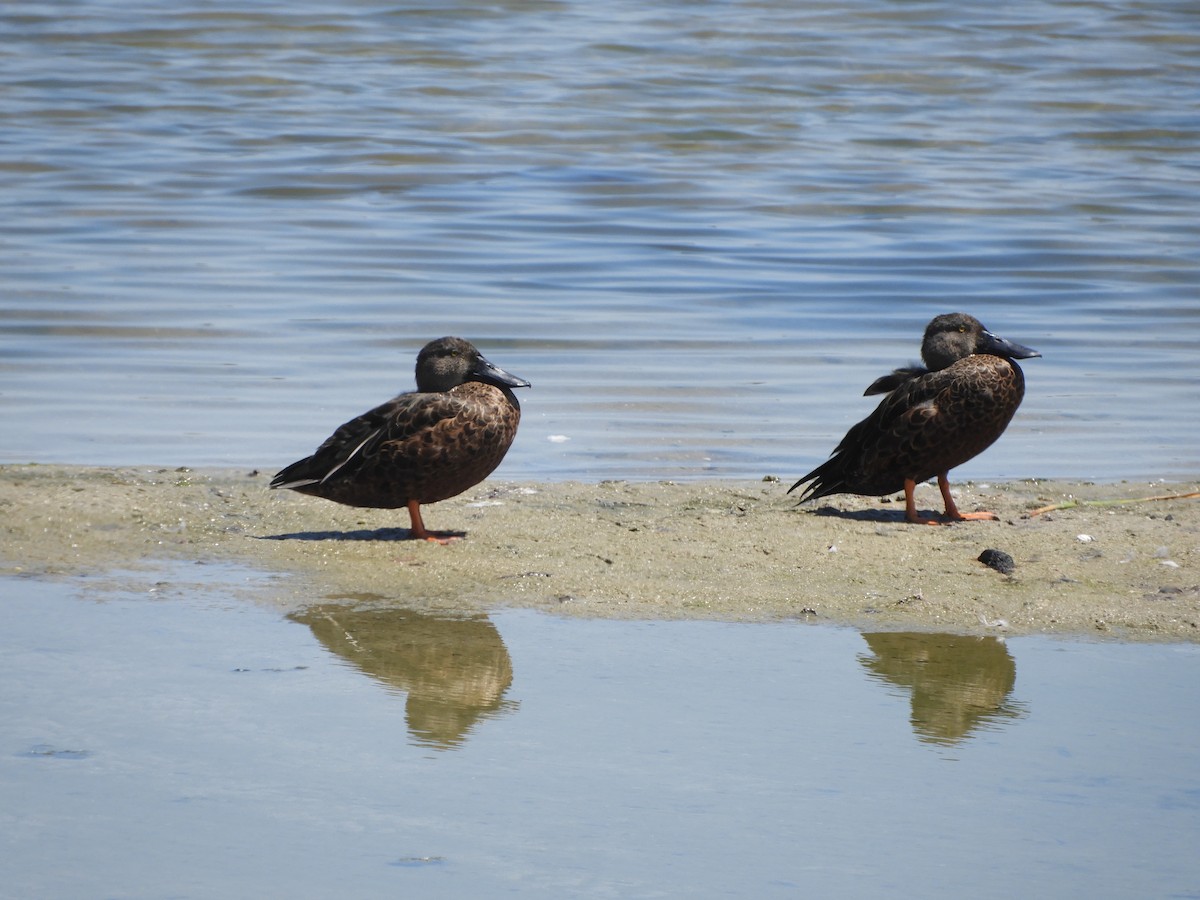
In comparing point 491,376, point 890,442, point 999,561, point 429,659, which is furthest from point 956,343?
point 429,659

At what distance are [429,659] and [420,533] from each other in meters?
1.55

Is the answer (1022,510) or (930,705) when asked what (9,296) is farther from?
(930,705)

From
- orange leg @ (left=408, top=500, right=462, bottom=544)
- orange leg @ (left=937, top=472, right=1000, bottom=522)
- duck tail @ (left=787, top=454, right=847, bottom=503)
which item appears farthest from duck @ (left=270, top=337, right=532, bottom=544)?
orange leg @ (left=937, top=472, right=1000, bottom=522)

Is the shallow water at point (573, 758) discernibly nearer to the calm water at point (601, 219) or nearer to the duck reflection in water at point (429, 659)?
the duck reflection in water at point (429, 659)

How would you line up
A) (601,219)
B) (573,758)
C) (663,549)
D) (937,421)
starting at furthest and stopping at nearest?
(601,219) → (937,421) → (663,549) → (573,758)

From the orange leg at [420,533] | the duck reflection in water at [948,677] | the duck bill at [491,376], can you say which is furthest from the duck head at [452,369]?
the duck reflection in water at [948,677]

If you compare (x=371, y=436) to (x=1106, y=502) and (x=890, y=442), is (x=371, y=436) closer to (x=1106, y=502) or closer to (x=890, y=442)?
(x=890, y=442)

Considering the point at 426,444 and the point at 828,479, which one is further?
the point at 828,479

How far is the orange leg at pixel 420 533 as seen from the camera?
6043 millimetres

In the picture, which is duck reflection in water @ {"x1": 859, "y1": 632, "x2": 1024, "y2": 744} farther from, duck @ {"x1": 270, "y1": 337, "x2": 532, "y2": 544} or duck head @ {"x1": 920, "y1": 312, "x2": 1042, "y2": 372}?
duck head @ {"x1": 920, "y1": 312, "x2": 1042, "y2": 372}

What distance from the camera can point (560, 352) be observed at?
36.7 ft

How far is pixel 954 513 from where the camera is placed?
6.52m

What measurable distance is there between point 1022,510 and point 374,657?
3.13m

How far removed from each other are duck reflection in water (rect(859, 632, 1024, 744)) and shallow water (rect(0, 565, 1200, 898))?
0.01m
